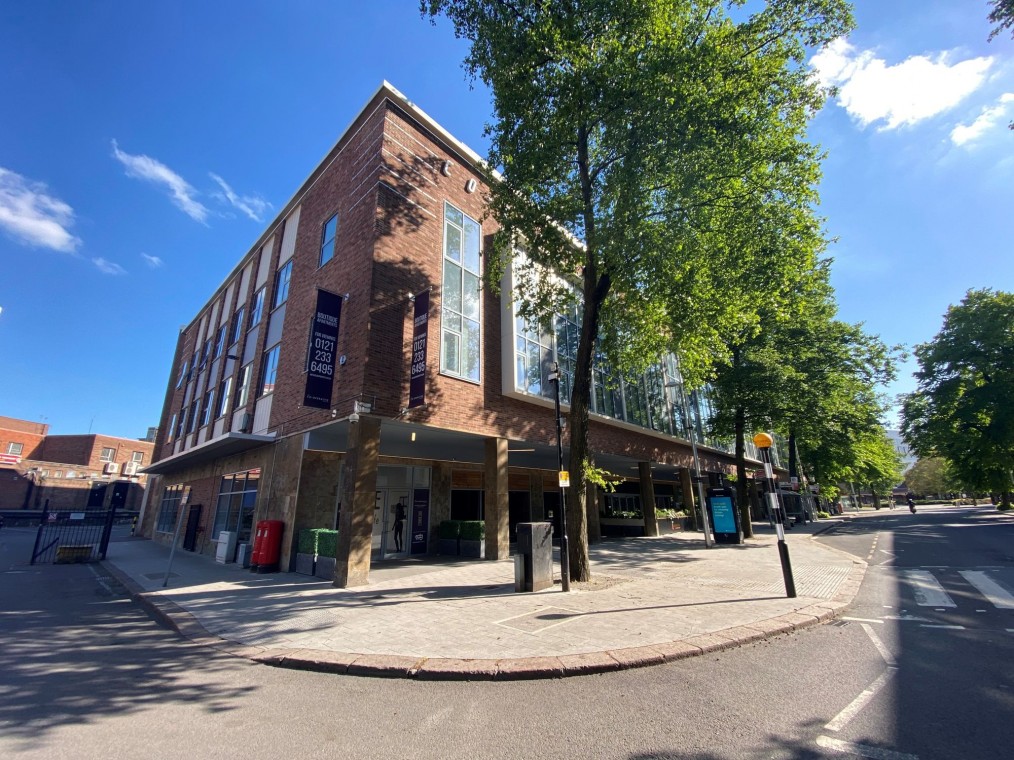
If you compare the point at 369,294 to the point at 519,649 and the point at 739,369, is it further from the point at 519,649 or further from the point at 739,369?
the point at 739,369

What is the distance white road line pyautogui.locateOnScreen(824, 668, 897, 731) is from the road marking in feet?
0.74

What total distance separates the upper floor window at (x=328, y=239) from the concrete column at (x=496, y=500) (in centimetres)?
816

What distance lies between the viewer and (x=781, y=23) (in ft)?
33.3

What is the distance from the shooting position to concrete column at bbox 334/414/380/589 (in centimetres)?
1027

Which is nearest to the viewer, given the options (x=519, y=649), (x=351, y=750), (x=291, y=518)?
(x=351, y=750)

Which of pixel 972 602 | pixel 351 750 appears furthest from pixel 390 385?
pixel 972 602

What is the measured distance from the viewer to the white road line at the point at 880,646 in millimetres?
5066

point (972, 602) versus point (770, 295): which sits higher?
point (770, 295)

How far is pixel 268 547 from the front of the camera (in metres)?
12.7

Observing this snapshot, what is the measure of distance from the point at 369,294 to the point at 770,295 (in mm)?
11762

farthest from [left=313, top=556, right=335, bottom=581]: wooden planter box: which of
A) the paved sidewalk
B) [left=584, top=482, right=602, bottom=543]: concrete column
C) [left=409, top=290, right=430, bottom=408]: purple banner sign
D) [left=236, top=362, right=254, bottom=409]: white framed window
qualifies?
[left=584, top=482, right=602, bottom=543]: concrete column

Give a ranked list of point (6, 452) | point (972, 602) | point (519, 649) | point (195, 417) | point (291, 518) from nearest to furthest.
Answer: point (519, 649)
point (972, 602)
point (291, 518)
point (195, 417)
point (6, 452)

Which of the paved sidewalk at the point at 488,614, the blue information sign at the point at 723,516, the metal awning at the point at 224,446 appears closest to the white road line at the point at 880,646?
the paved sidewalk at the point at 488,614

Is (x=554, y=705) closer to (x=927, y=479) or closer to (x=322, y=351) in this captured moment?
(x=322, y=351)
